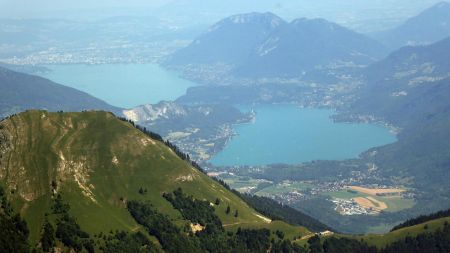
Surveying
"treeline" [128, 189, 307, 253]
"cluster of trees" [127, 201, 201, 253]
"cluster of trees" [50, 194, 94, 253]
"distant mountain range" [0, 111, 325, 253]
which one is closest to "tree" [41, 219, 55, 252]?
"cluster of trees" [50, 194, 94, 253]

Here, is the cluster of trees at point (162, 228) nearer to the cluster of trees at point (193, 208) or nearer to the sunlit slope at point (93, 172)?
the sunlit slope at point (93, 172)

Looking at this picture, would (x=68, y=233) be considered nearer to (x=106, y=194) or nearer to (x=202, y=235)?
(x=106, y=194)

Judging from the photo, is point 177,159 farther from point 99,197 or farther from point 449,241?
point 449,241

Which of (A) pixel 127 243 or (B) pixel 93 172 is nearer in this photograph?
(A) pixel 127 243

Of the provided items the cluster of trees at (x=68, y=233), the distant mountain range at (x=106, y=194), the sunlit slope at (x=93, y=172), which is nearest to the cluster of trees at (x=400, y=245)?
the distant mountain range at (x=106, y=194)

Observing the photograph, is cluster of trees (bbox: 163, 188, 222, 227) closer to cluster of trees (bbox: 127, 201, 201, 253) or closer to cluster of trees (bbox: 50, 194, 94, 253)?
cluster of trees (bbox: 127, 201, 201, 253)

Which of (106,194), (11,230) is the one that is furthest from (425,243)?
(11,230)

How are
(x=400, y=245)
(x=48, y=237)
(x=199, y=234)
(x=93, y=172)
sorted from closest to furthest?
(x=48, y=237)
(x=400, y=245)
(x=199, y=234)
(x=93, y=172)
